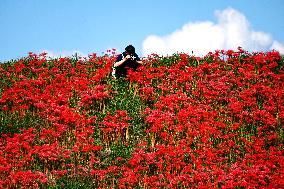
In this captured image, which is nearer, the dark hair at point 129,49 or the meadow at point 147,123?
the meadow at point 147,123

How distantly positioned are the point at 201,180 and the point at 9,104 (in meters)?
8.85

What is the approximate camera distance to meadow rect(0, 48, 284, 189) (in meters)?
11.2

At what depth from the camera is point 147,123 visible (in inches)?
556

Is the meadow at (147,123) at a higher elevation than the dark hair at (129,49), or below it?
below

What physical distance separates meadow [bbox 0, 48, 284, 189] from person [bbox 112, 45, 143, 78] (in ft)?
1.03

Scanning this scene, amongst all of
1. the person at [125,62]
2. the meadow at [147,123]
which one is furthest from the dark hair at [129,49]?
the meadow at [147,123]

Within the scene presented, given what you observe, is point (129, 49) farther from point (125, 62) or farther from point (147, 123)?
point (147, 123)

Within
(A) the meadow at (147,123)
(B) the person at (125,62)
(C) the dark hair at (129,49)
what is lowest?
(A) the meadow at (147,123)

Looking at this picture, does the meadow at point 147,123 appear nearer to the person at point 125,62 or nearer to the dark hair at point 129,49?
the person at point 125,62

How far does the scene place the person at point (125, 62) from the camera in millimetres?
16922

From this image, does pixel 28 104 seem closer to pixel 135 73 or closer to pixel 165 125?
pixel 135 73

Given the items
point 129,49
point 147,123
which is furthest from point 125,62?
point 147,123

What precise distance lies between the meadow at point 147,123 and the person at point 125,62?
1.03 ft

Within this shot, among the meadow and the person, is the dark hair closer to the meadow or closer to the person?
the person
